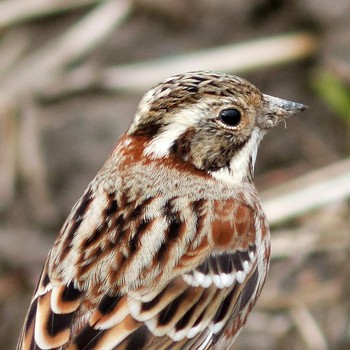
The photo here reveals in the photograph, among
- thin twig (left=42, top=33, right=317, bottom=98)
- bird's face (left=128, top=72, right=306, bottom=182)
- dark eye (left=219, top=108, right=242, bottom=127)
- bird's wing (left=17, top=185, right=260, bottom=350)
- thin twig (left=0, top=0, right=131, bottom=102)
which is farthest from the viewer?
thin twig (left=0, top=0, right=131, bottom=102)

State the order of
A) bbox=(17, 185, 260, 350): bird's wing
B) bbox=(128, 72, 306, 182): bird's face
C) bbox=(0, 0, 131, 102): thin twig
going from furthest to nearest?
bbox=(0, 0, 131, 102): thin twig < bbox=(128, 72, 306, 182): bird's face < bbox=(17, 185, 260, 350): bird's wing

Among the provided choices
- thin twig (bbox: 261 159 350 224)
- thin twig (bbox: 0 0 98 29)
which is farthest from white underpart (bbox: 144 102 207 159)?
thin twig (bbox: 0 0 98 29)

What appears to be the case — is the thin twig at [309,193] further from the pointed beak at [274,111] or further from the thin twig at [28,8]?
the thin twig at [28,8]

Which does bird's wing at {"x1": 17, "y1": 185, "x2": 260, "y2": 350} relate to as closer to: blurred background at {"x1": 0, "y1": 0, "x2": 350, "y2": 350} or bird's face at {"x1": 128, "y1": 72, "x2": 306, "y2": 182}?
bird's face at {"x1": 128, "y1": 72, "x2": 306, "y2": 182}

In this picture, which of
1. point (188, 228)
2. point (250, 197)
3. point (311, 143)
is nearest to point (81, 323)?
point (188, 228)

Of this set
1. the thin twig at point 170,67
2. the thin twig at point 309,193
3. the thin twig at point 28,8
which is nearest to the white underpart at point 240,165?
the thin twig at point 309,193

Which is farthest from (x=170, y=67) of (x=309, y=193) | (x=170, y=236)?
(x=170, y=236)

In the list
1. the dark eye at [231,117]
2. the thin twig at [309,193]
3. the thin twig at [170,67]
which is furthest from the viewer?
the thin twig at [170,67]

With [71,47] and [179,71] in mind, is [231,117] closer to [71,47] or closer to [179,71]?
[179,71]
